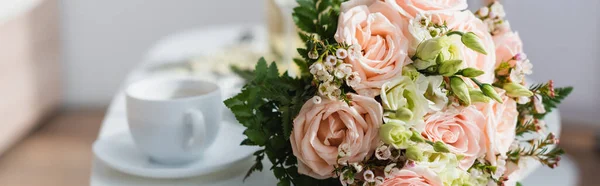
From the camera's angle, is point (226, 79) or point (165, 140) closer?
point (165, 140)

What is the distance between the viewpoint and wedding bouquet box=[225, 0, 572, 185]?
63 cm

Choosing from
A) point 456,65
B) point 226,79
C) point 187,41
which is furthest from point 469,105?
point 187,41

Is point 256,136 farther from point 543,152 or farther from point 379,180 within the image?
point 543,152

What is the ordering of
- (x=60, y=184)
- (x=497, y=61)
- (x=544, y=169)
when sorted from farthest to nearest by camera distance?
(x=60, y=184) < (x=544, y=169) < (x=497, y=61)

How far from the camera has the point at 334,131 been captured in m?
0.65

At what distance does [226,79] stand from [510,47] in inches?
30.7

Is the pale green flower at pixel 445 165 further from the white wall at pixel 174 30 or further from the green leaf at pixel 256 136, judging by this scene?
the white wall at pixel 174 30

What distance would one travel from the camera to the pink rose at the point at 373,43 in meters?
0.63

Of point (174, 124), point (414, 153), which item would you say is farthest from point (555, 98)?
point (174, 124)

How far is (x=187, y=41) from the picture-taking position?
1.83m

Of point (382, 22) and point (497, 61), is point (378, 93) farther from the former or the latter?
point (497, 61)

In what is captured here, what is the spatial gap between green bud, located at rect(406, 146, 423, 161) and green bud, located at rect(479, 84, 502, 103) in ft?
0.30

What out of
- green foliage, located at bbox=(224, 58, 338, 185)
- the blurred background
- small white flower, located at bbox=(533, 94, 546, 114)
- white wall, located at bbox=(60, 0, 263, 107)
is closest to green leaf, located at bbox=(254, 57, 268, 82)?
green foliage, located at bbox=(224, 58, 338, 185)

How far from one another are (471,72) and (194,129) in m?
0.35
